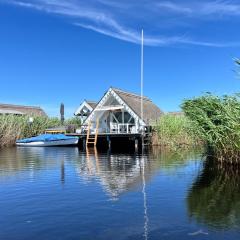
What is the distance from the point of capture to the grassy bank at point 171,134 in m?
32.1

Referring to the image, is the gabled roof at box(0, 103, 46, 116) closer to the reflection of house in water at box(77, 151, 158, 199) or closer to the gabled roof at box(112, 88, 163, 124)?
the gabled roof at box(112, 88, 163, 124)

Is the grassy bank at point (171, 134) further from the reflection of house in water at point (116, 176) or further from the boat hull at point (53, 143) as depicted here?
the reflection of house in water at point (116, 176)

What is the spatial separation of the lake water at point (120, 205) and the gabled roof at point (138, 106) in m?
23.2

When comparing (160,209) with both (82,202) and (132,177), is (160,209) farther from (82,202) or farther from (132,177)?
(132,177)

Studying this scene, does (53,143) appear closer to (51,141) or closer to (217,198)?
(51,141)

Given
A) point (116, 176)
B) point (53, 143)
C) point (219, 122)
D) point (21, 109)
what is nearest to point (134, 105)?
point (53, 143)

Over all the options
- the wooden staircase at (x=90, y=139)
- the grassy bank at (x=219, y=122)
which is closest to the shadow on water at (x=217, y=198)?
the grassy bank at (x=219, y=122)

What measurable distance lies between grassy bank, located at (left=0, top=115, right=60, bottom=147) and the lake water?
81.5ft

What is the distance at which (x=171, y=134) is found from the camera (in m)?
34.3

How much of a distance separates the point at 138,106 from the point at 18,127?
12.4 meters

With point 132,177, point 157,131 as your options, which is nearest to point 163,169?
point 132,177

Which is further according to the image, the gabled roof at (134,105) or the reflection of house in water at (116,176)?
the gabled roof at (134,105)

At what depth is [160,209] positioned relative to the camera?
10203mm

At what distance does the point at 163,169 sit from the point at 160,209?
8298 mm
